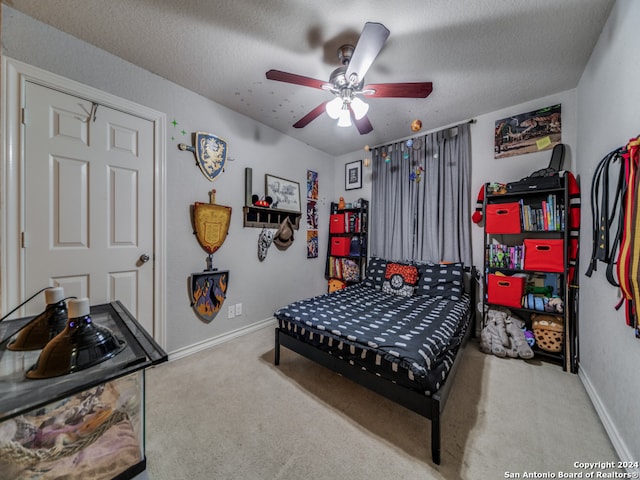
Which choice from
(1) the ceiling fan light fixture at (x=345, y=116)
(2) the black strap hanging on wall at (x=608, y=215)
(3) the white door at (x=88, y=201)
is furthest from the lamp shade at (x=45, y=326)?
(2) the black strap hanging on wall at (x=608, y=215)

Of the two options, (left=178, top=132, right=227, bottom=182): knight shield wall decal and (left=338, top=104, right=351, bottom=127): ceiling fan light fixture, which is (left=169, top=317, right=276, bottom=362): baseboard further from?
(left=338, top=104, right=351, bottom=127): ceiling fan light fixture

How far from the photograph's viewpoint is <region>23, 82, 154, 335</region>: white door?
1647mm

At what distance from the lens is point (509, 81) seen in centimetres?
218

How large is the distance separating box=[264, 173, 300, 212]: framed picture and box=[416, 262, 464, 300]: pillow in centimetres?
182

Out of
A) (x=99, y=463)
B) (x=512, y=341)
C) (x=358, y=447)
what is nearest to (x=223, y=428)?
(x=358, y=447)

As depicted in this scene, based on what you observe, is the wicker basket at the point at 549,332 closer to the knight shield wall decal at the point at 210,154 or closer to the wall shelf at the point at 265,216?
the wall shelf at the point at 265,216

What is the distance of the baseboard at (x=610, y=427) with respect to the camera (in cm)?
123

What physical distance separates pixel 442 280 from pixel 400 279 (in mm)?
445

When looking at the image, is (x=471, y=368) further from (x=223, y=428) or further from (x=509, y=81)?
(x=509, y=81)

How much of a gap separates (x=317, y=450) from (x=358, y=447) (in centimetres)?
23

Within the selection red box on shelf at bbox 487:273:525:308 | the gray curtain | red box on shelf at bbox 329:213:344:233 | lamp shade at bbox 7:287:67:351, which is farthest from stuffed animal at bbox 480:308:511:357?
lamp shade at bbox 7:287:67:351

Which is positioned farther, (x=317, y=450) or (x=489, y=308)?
(x=489, y=308)

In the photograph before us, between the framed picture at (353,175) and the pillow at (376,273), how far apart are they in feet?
4.09

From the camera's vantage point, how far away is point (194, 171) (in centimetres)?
238
